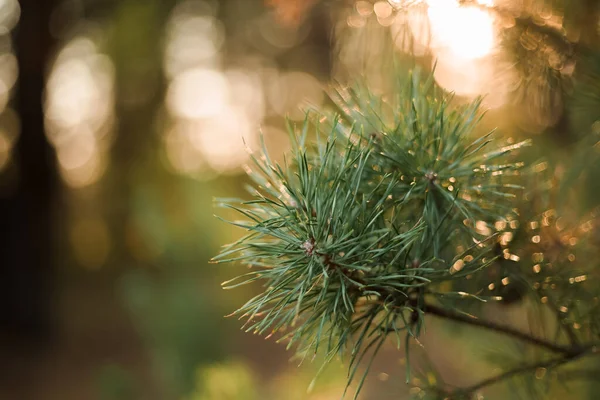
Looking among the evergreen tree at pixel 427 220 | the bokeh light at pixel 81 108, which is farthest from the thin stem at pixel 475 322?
the bokeh light at pixel 81 108

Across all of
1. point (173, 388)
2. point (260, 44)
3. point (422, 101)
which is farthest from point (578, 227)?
point (260, 44)

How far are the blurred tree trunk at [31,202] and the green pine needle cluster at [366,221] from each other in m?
2.60

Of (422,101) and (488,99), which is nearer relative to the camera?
(422,101)

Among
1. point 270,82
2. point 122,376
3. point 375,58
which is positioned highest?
point 270,82

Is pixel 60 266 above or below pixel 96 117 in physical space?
below

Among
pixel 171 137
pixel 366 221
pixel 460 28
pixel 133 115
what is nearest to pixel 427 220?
pixel 366 221

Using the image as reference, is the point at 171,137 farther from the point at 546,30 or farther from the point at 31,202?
→ the point at 546,30

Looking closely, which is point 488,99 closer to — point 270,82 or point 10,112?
point 270,82

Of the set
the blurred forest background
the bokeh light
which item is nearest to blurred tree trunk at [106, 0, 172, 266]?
the blurred forest background

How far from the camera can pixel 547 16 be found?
348 mm

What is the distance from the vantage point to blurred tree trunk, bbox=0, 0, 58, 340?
2.51 m

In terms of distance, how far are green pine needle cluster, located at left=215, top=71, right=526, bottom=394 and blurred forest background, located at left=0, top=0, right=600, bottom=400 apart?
4.7 inches

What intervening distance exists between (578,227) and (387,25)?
0.59 ft

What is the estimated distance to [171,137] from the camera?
296cm
